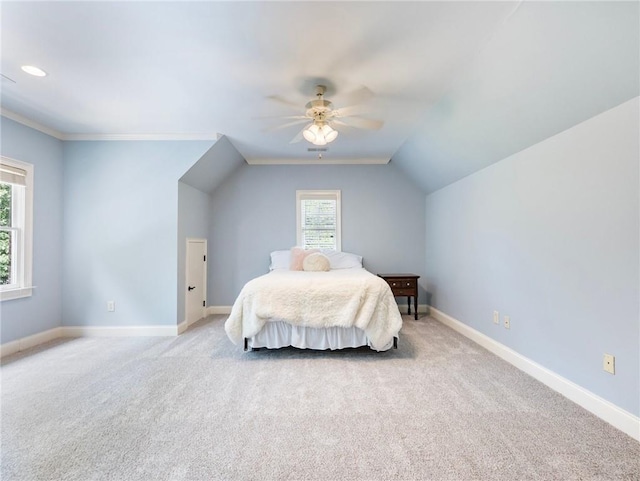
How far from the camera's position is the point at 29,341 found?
3.33 meters

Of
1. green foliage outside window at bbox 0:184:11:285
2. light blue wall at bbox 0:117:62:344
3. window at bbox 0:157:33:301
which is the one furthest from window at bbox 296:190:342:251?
green foliage outside window at bbox 0:184:11:285

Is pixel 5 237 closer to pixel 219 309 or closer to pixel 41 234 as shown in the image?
pixel 41 234

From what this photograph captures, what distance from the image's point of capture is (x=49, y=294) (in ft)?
11.8

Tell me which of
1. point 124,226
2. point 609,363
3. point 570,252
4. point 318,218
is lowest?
point 609,363

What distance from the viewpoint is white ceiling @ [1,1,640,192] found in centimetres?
174

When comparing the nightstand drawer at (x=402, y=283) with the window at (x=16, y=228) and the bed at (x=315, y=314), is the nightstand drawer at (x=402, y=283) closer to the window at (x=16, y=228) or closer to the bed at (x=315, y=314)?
the bed at (x=315, y=314)

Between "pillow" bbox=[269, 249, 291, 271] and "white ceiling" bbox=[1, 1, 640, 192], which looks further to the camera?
"pillow" bbox=[269, 249, 291, 271]

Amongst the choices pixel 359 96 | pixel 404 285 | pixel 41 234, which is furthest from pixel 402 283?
pixel 41 234

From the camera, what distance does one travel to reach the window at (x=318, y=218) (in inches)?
199

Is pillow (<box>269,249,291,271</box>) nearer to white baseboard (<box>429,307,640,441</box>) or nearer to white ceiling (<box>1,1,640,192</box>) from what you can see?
white ceiling (<box>1,1,640,192</box>)

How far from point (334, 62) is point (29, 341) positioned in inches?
170

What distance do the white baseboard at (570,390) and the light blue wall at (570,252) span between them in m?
0.04

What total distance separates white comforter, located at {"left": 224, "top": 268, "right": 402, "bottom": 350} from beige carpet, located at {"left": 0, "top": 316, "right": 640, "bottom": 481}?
0.34m

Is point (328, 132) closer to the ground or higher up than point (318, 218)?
higher up
